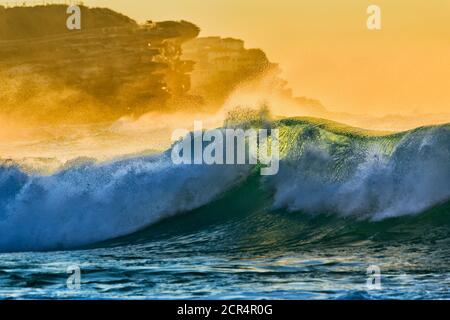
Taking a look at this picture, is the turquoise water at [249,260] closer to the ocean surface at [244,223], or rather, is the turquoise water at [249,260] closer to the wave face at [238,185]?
the ocean surface at [244,223]

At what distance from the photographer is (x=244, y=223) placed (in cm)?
1798

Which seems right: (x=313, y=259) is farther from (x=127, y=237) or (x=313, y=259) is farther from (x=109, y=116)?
(x=109, y=116)

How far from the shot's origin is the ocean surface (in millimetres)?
14805

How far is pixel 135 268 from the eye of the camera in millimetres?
15797

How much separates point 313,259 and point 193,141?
173 inches

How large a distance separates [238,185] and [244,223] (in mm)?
825

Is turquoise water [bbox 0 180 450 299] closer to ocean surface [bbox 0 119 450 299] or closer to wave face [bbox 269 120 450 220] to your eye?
ocean surface [bbox 0 119 450 299]

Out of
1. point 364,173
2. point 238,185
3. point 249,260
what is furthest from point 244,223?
point 364,173

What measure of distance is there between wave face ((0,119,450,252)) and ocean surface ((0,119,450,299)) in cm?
2

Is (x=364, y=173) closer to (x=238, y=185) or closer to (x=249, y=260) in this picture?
(x=238, y=185)

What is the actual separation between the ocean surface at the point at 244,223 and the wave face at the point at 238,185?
21 mm
